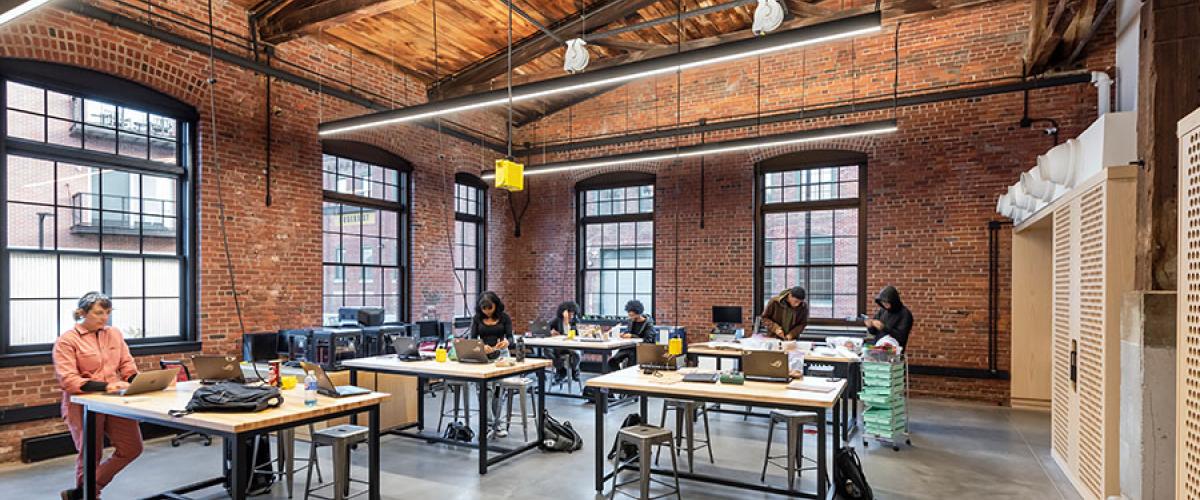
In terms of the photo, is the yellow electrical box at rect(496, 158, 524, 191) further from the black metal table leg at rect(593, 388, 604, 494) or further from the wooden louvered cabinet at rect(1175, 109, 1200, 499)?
the wooden louvered cabinet at rect(1175, 109, 1200, 499)

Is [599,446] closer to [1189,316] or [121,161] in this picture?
[1189,316]

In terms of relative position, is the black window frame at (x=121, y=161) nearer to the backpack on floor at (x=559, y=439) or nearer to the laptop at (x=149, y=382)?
the laptop at (x=149, y=382)

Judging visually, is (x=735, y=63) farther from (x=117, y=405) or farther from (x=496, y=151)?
(x=117, y=405)

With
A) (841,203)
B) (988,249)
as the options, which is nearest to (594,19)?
(841,203)

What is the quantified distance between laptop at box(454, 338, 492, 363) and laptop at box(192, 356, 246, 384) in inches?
67.5

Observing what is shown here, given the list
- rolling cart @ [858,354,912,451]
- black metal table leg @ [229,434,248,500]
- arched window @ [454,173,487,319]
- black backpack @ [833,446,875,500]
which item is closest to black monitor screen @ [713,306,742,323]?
rolling cart @ [858,354,912,451]

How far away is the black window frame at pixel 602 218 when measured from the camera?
10.3m

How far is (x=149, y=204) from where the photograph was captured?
6223mm

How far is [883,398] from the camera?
225 inches

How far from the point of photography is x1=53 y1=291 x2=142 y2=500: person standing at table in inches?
156

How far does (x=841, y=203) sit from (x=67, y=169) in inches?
361

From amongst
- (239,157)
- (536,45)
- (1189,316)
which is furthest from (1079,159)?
(239,157)

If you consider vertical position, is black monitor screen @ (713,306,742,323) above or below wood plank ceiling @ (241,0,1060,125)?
below

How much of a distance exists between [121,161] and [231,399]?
3.99m
